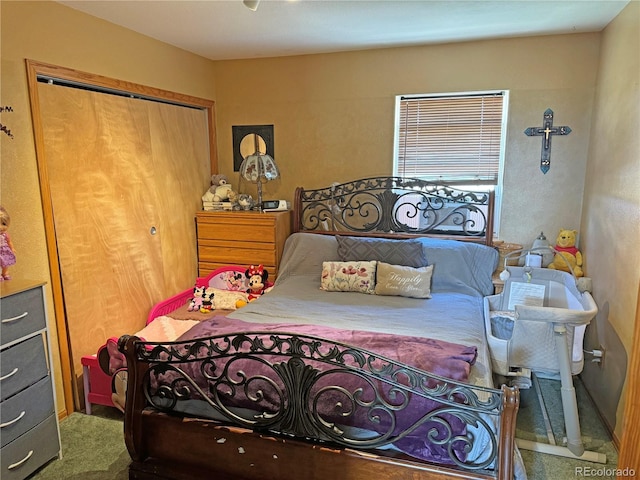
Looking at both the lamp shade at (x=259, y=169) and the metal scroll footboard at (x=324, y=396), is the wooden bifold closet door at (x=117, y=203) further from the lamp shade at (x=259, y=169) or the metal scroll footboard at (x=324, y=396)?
the metal scroll footboard at (x=324, y=396)

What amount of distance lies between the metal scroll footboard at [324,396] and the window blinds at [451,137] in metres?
2.09

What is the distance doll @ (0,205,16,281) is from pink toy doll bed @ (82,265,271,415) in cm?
64

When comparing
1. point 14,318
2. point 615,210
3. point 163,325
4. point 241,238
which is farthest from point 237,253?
point 615,210

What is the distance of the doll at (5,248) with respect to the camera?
2.11 m

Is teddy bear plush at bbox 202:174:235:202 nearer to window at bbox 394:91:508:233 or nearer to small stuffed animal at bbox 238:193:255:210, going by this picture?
small stuffed animal at bbox 238:193:255:210

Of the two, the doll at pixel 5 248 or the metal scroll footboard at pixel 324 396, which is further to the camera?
the doll at pixel 5 248

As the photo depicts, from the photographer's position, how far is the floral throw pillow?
10.1 feet

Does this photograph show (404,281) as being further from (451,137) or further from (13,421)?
(13,421)

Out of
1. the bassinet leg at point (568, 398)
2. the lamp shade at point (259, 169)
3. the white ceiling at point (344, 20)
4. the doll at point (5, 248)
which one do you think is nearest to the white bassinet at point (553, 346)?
the bassinet leg at point (568, 398)

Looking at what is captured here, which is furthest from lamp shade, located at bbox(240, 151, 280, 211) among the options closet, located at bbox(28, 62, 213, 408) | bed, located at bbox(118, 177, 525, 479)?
bed, located at bbox(118, 177, 525, 479)

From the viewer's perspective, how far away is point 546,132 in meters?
3.18

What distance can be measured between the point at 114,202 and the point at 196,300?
36.5 inches

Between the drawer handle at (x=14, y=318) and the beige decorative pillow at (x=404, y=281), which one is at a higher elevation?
the drawer handle at (x=14, y=318)

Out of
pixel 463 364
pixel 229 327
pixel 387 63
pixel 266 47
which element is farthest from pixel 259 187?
pixel 463 364
